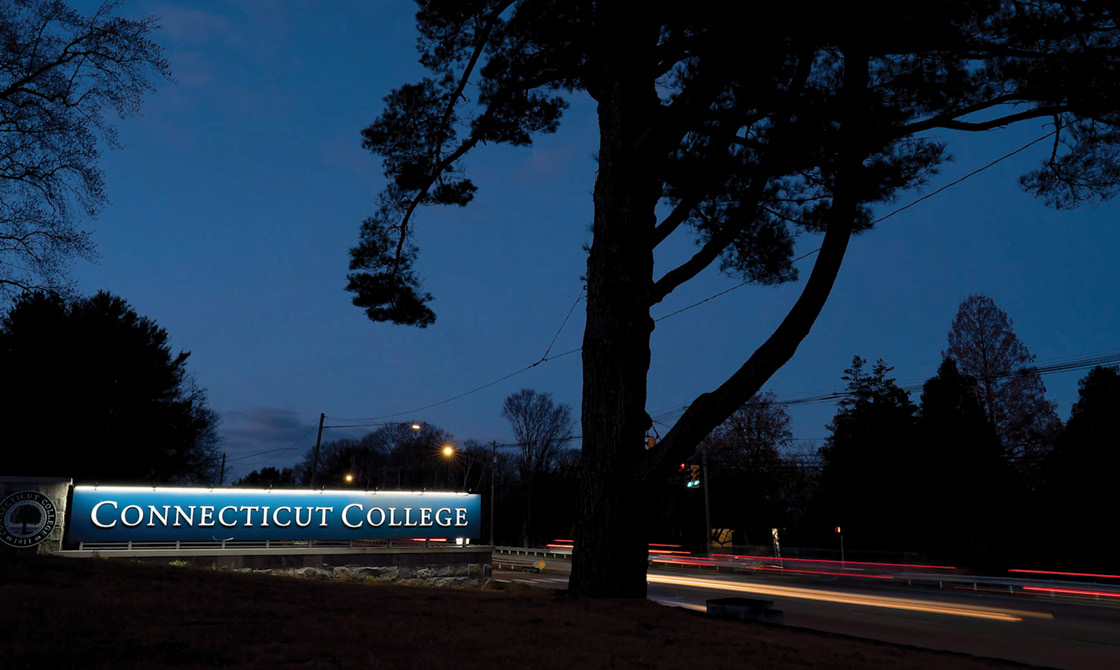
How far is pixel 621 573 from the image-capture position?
7.93 metres

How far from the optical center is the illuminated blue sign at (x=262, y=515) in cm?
1848

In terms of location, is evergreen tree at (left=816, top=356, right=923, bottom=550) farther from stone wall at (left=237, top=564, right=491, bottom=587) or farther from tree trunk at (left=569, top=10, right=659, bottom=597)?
tree trunk at (left=569, top=10, right=659, bottom=597)

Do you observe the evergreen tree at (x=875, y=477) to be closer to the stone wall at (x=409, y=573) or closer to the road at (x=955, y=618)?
the road at (x=955, y=618)

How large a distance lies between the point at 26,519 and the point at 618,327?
1610cm

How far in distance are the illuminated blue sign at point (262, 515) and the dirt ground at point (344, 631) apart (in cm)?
1285

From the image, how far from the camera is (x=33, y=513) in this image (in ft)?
57.5

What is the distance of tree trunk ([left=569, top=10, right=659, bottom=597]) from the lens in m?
8.02

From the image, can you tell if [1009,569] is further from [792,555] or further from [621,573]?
[621,573]

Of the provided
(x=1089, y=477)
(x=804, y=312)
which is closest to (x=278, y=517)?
(x=804, y=312)

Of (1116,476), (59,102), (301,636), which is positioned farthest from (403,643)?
(1116,476)

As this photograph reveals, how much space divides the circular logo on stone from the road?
46.9ft

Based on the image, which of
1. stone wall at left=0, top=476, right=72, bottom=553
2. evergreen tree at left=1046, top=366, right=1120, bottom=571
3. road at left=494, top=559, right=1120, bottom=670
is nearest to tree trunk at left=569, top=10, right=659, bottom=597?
road at left=494, top=559, right=1120, bottom=670

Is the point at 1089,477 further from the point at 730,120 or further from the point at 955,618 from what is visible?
the point at 730,120

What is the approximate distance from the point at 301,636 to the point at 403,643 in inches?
25.5
